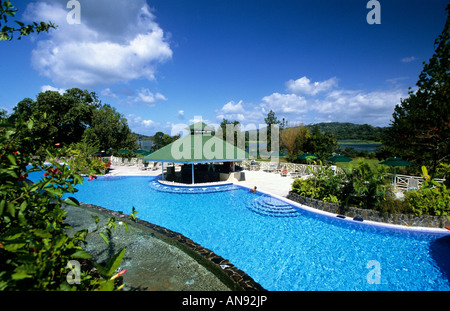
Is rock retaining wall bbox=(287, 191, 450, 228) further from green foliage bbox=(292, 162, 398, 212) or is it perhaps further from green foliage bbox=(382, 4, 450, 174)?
green foliage bbox=(382, 4, 450, 174)

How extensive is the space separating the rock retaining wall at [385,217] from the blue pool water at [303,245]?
58 centimetres

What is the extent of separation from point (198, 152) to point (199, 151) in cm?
21

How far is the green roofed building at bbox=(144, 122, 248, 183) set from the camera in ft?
62.8

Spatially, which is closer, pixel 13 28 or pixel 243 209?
pixel 13 28

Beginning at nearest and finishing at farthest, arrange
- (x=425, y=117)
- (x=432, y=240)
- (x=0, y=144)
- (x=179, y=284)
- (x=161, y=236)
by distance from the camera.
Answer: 1. (x=0, y=144)
2. (x=179, y=284)
3. (x=161, y=236)
4. (x=432, y=240)
5. (x=425, y=117)

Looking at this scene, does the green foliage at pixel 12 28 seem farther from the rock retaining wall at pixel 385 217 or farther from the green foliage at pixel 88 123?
the green foliage at pixel 88 123

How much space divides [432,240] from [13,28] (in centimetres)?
1394

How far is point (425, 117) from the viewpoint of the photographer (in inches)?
625

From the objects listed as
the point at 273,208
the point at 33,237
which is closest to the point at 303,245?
the point at 273,208

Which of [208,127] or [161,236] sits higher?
[208,127]

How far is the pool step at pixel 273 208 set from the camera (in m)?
12.0

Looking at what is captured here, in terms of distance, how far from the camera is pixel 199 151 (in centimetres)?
2014
